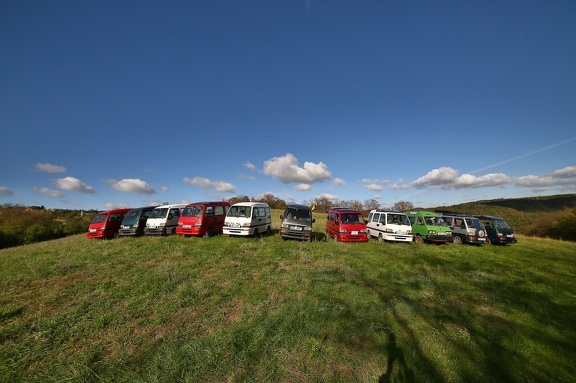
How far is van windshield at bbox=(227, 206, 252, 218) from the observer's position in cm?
1477

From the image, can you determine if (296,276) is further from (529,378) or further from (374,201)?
(374,201)

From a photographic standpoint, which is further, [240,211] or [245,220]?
[240,211]

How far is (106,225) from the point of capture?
16.1 meters

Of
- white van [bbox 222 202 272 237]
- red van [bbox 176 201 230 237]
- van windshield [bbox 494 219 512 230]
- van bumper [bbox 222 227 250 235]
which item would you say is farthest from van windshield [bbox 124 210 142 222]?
van windshield [bbox 494 219 512 230]

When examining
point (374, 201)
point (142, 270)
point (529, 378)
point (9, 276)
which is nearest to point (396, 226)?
point (529, 378)

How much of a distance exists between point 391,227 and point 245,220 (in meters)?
9.10

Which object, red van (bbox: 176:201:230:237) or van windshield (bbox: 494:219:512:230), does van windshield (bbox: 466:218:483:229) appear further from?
red van (bbox: 176:201:230:237)

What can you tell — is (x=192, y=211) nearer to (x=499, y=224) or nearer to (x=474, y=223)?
(x=474, y=223)

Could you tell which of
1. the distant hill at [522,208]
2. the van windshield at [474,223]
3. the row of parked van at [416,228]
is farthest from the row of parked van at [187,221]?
the distant hill at [522,208]

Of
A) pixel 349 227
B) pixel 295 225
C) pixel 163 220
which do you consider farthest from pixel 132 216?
pixel 349 227

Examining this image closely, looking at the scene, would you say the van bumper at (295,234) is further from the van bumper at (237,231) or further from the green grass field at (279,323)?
the green grass field at (279,323)

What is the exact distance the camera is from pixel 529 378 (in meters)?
3.79

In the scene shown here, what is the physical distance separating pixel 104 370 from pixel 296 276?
5166 mm

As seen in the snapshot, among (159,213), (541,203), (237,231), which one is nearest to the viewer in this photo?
(237,231)
